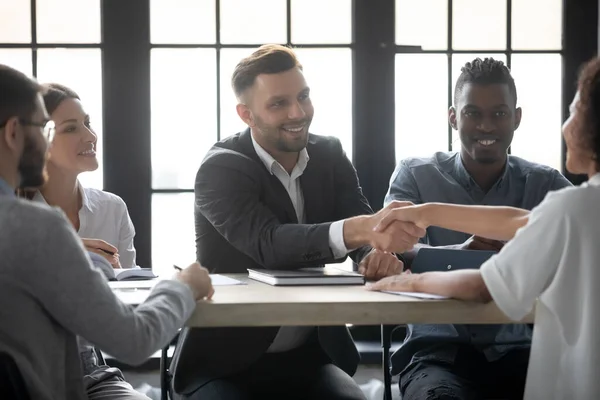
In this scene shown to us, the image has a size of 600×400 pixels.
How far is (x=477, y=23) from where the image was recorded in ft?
13.4

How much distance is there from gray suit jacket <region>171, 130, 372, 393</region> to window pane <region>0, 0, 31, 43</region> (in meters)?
1.56

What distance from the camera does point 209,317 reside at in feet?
6.16

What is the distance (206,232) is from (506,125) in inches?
46.2

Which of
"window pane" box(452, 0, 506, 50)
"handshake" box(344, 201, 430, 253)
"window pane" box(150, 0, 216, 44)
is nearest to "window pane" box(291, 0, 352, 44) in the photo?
"window pane" box(150, 0, 216, 44)

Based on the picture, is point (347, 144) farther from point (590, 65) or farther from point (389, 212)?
point (590, 65)

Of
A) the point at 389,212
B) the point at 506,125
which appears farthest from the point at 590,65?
the point at 506,125

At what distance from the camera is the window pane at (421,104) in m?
4.09

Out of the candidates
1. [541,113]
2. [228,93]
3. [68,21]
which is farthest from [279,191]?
[541,113]

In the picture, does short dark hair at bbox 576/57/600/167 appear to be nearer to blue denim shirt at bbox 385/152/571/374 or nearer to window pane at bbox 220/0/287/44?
blue denim shirt at bbox 385/152/571/374

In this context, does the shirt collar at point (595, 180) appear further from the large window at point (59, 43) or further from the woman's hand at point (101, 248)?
the large window at point (59, 43)

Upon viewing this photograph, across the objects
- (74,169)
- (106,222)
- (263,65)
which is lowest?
(106,222)

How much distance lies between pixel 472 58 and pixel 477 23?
0.54 feet

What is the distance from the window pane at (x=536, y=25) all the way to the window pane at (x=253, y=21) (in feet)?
3.61

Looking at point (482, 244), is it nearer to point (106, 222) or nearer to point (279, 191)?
point (279, 191)
